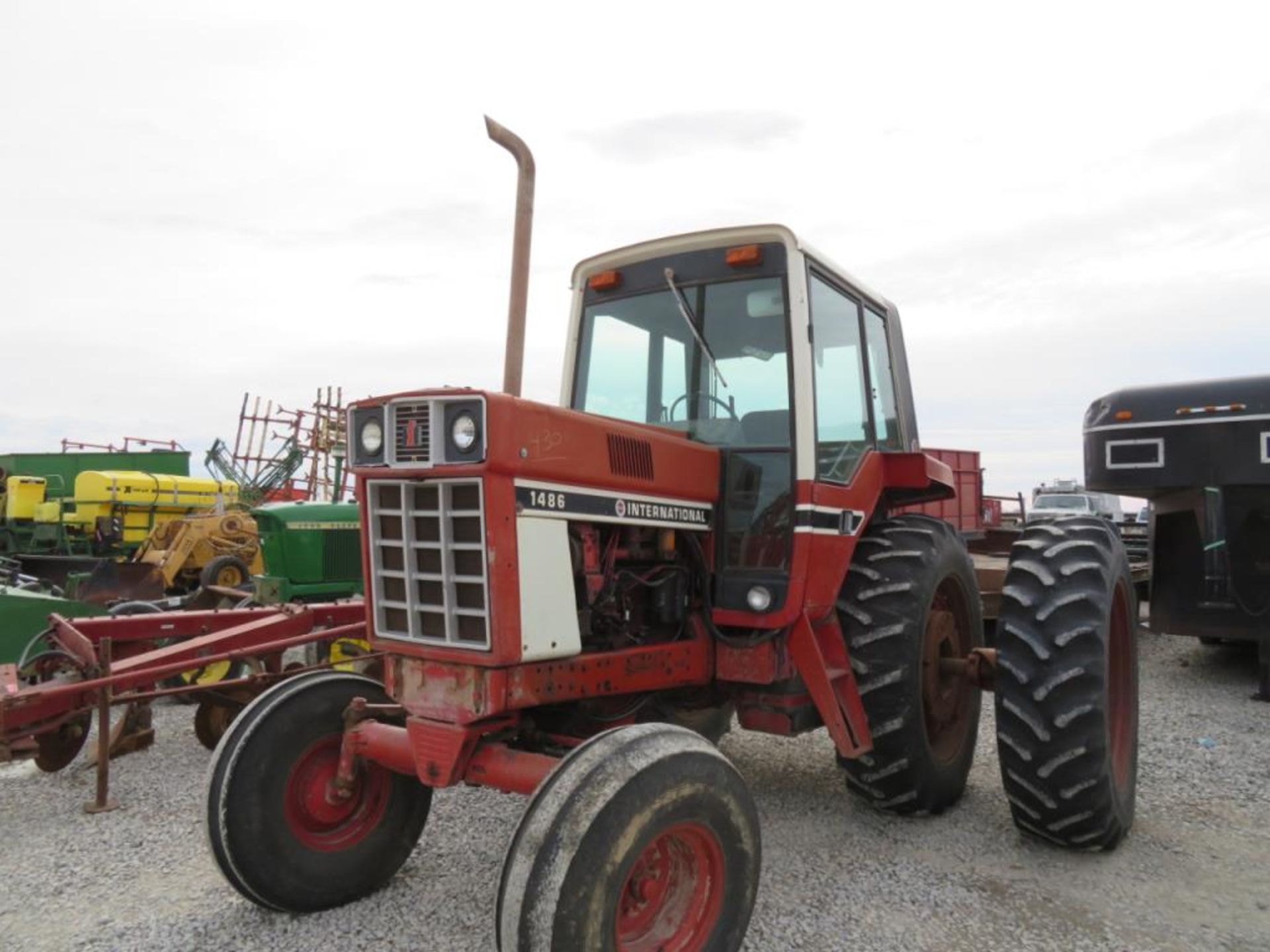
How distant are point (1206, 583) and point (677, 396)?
5308mm

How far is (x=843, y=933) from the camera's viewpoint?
3332mm

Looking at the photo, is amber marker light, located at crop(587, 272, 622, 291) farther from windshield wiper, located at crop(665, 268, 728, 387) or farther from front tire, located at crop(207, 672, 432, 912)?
front tire, located at crop(207, 672, 432, 912)

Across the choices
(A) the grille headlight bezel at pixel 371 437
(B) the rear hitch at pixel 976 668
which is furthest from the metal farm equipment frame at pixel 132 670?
(B) the rear hitch at pixel 976 668

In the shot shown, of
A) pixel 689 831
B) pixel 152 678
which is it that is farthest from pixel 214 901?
pixel 689 831

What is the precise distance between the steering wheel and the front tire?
1675mm

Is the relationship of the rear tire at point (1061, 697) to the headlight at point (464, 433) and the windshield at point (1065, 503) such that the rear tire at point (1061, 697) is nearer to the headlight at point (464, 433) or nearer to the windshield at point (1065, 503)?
the headlight at point (464, 433)

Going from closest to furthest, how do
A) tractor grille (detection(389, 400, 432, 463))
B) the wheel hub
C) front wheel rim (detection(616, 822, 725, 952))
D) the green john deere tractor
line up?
front wheel rim (detection(616, 822, 725, 952)), tractor grille (detection(389, 400, 432, 463)), the wheel hub, the green john deere tractor

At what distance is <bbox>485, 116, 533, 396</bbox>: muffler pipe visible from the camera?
197 inches

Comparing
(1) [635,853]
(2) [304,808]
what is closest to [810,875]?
(1) [635,853]

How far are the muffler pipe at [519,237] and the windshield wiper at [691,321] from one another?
1136 mm

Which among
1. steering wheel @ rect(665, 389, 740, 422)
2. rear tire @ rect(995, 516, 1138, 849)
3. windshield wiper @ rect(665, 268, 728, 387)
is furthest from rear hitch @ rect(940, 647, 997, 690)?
windshield wiper @ rect(665, 268, 728, 387)

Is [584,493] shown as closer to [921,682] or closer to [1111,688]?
[921,682]

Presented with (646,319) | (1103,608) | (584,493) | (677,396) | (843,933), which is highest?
(646,319)

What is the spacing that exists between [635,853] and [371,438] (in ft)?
5.20
